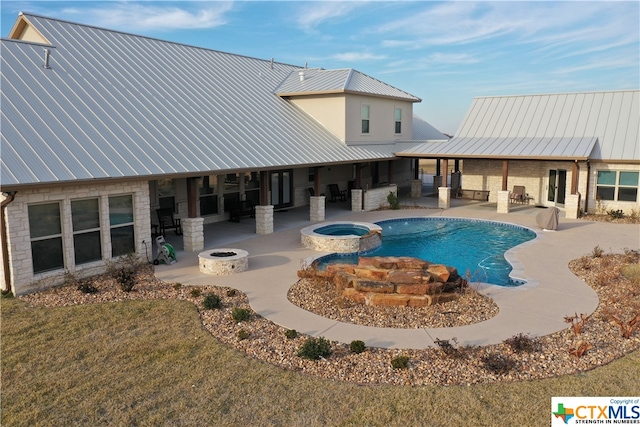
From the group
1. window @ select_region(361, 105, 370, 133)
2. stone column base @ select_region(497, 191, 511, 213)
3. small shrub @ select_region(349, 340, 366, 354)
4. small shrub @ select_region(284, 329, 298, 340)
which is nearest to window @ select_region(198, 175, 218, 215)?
window @ select_region(361, 105, 370, 133)

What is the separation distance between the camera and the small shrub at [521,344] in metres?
8.87

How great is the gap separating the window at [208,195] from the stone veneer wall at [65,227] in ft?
20.1

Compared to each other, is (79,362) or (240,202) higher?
(240,202)

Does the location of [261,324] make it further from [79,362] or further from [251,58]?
[251,58]

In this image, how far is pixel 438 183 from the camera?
3375 cm

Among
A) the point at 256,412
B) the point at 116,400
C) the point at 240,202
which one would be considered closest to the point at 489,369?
the point at 256,412

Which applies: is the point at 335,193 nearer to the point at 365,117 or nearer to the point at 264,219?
the point at 365,117

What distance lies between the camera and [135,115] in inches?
676

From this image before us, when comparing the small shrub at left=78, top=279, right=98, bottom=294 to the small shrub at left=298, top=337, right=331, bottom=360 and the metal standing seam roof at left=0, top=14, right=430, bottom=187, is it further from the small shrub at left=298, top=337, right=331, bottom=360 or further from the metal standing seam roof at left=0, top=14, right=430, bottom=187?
the small shrub at left=298, top=337, right=331, bottom=360

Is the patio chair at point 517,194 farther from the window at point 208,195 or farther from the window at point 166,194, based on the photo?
the window at point 166,194

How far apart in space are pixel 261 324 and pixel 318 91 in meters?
16.7

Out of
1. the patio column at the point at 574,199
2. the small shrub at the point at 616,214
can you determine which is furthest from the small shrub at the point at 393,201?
the small shrub at the point at 616,214

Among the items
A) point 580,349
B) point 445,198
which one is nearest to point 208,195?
point 445,198

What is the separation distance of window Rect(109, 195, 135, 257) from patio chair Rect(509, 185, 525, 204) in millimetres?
20804
